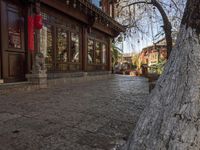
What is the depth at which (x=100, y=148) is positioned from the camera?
7.50ft

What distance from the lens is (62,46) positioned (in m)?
9.45

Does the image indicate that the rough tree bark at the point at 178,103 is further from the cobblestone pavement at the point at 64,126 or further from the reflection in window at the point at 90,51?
the reflection in window at the point at 90,51

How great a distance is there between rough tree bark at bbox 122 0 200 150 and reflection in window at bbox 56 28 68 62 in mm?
7592

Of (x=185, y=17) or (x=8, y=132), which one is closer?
(x=185, y=17)

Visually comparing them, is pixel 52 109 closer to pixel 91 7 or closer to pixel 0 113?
pixel 0 113

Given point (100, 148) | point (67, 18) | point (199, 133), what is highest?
point (67, 18)

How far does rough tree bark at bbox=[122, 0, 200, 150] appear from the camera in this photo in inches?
63.2

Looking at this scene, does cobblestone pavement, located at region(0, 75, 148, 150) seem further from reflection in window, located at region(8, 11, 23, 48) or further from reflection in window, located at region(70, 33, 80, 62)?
reflection in window, located at region(70, 33, 80, 62)

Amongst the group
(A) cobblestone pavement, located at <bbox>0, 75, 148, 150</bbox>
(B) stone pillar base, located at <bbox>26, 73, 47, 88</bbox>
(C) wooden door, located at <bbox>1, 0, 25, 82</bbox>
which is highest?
(C) wooden door, located at <bbox>1, 0, 25, 82</bbox>

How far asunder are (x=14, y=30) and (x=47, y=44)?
1701 mm

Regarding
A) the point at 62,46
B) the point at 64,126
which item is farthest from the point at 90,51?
the point at 64,126

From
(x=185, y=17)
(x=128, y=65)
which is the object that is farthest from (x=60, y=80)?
(x=128, y=65)

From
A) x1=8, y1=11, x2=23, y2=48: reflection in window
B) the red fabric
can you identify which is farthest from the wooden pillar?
x1=8, y1=11, x2=23, y2=48: reflection in window

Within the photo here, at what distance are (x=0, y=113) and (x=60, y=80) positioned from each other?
5287 mm
